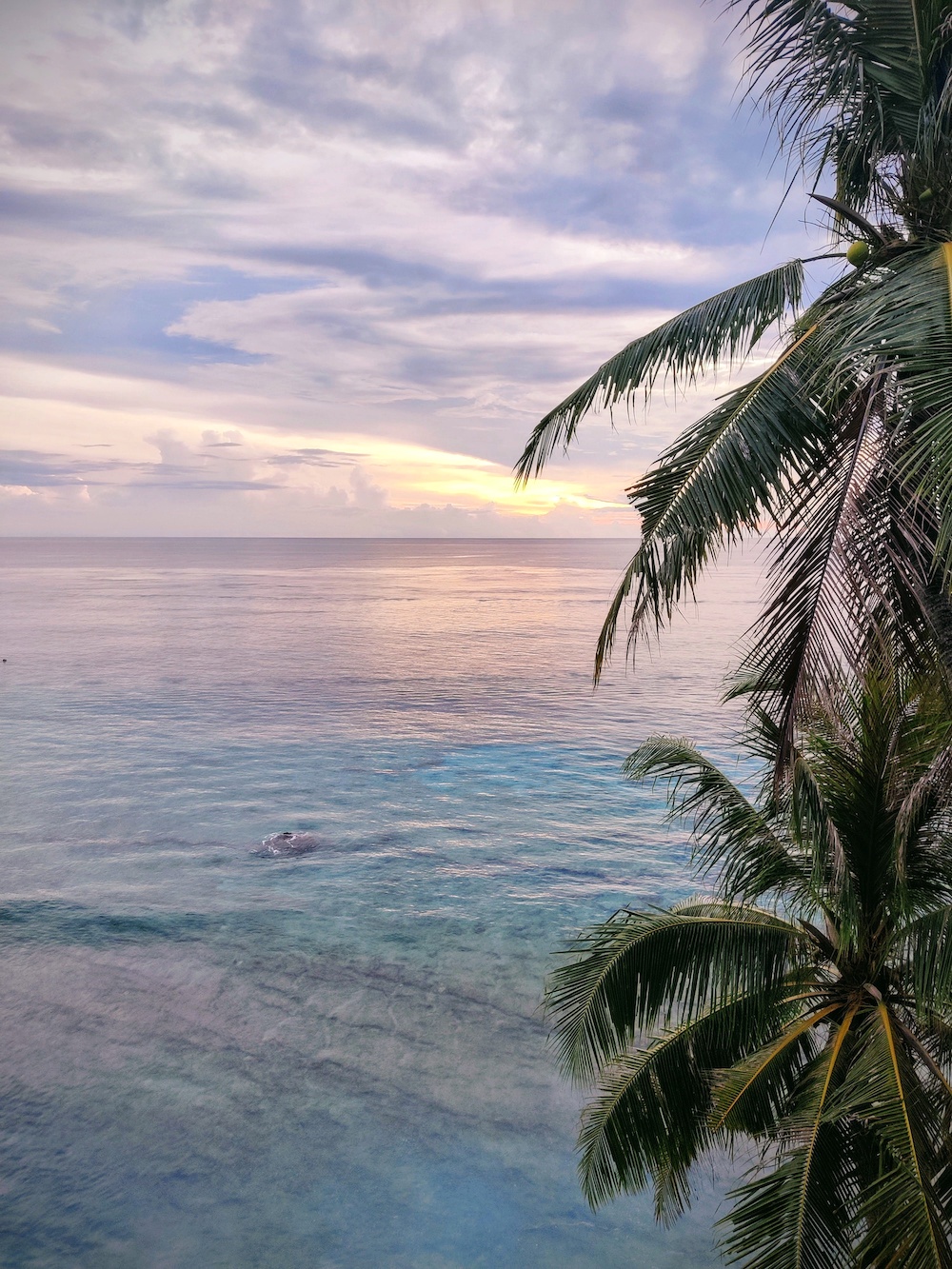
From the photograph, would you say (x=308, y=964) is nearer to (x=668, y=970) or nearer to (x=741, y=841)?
(x=668, y=970)

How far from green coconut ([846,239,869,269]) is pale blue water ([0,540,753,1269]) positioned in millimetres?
11956

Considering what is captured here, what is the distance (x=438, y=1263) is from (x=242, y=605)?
91244 mm

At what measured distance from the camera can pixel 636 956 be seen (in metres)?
7.69

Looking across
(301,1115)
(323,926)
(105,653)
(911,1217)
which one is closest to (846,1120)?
(911,1217)

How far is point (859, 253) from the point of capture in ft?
18.2

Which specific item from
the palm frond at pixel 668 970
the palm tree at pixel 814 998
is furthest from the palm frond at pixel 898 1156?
the palm frond at pixel 668 970

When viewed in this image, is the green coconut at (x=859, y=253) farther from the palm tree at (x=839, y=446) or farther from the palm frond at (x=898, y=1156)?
the palm frond at (x=898, y=1156)

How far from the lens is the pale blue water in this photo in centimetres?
1202

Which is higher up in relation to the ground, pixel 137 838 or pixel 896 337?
pixel 896 337

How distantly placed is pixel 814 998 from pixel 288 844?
2030cm

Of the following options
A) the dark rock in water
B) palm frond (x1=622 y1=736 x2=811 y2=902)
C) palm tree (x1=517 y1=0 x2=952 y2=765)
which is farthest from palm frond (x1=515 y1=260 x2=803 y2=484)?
the dark rock in water

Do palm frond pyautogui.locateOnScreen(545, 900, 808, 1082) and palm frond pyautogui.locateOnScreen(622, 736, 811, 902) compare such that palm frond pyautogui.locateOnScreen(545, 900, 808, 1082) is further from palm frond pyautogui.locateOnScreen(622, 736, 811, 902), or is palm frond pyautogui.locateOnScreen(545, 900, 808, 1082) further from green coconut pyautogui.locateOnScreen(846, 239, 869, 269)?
green coconut pyautogui.locateOnScreen(846, 239, 869, 269)

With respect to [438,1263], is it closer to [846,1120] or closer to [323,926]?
[846,1120]

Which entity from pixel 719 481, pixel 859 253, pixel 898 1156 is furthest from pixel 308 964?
pixel 859 253
